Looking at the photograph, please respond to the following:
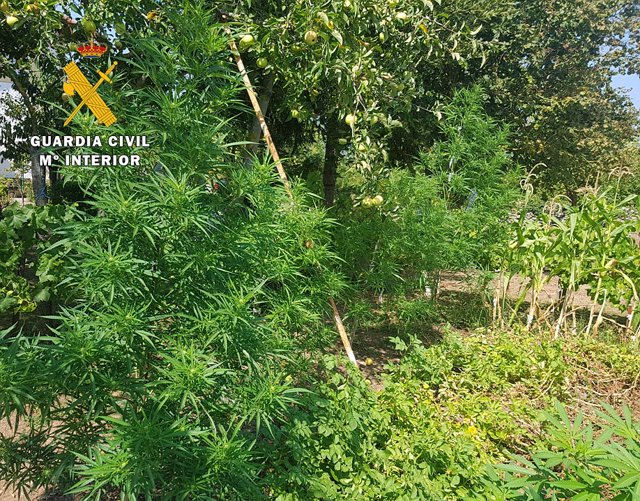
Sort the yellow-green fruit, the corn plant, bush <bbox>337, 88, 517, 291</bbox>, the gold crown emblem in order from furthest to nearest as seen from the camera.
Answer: the corn plant, bush <bbox>337, 88, 517, 291</bbox>, the gold crown emblem, the yellow-green fruit

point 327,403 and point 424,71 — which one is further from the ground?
point 424,71

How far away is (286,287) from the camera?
2.12 meters

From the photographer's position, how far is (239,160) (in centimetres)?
219

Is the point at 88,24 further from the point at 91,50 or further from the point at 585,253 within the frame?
the point at 585,253

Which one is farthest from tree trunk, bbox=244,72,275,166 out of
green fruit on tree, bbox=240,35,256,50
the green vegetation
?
green fruit on tree, bbox=240,35,256,50

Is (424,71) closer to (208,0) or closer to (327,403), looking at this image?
(208,0)

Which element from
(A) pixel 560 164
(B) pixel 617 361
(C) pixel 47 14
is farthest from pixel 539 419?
(A) pixel 560 164

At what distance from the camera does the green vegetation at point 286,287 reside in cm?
153

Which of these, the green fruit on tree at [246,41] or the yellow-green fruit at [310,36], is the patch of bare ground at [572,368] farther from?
the green fruit on tree at [246,41]

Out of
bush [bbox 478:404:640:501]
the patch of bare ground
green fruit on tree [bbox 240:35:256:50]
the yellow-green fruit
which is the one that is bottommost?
the patch of bare ground

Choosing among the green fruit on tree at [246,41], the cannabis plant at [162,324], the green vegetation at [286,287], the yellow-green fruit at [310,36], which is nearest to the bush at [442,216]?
the green vegetation at [286,287]

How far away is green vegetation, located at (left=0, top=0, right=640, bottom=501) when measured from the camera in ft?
5.01

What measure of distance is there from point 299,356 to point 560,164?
5.72 metres

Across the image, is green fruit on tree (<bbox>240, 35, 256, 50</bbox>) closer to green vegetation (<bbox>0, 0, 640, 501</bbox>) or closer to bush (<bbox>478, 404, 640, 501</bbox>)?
green vegetation (<bbox>0, 0, 640, 501</bbox>)
